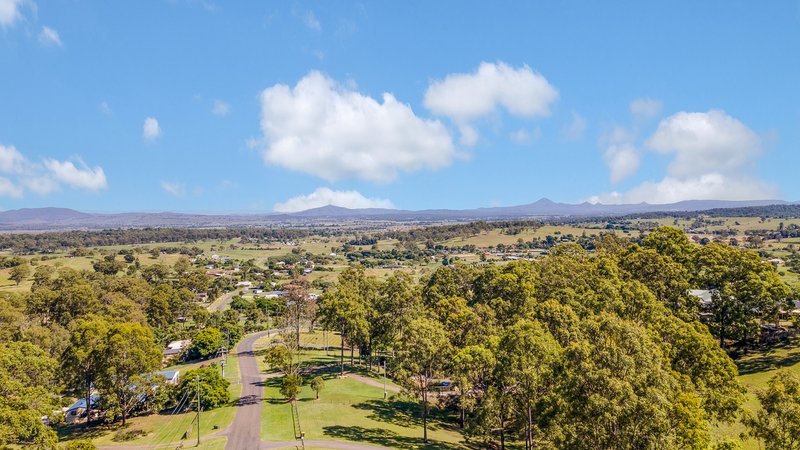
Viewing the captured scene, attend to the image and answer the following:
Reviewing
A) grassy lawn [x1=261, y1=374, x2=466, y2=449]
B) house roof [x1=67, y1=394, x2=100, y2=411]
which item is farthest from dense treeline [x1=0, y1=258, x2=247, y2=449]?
grassy lawn [x1=261, y1=374, x2=466, y2=449]

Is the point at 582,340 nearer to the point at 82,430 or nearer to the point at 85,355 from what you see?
the point at 85,355

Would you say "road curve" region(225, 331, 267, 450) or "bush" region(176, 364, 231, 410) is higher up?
"bush" region(176, 364, 231, 410)

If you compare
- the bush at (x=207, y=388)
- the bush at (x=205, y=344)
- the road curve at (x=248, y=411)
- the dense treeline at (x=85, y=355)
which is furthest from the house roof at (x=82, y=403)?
the bush at (x=205, y=344)

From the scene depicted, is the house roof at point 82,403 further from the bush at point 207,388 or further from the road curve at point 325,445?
the road curve at point 325,445

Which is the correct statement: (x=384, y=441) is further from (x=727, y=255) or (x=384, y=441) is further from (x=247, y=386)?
(x=727, y=255)

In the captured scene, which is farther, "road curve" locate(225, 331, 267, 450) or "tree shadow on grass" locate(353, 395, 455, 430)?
"tree shadow on grass" locate(353, 395, 455, 430)

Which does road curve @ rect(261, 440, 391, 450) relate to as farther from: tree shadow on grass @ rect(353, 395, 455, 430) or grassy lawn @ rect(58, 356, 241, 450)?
tree shadow on grass @ rect(353, 395, 455, 430)

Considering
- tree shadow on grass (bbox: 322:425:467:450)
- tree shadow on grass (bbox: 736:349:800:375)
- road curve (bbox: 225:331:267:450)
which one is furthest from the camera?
tree shadow on grass (bbox: 736:349:800:375)

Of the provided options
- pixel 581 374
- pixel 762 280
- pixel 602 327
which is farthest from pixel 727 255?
pixel 581 374
